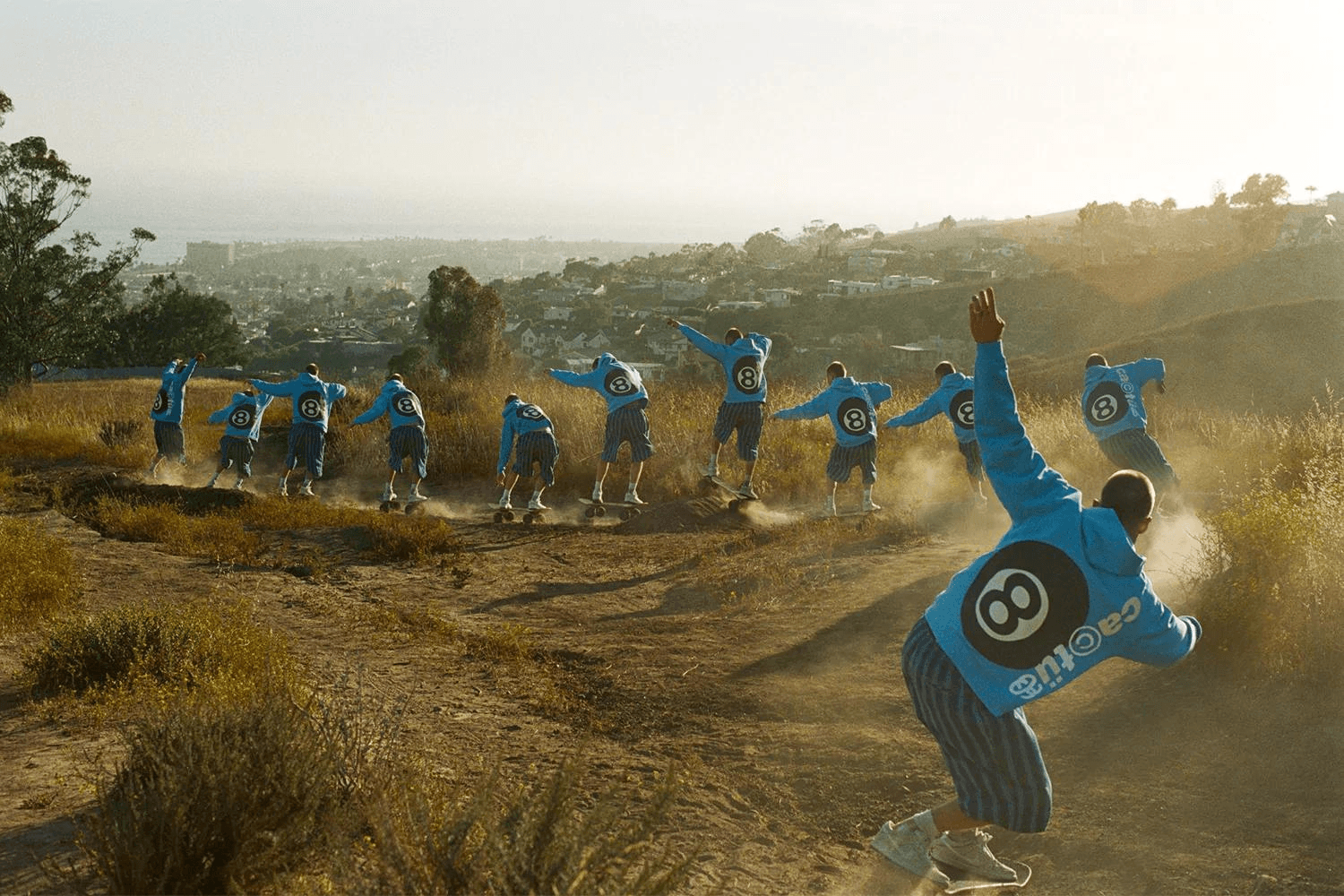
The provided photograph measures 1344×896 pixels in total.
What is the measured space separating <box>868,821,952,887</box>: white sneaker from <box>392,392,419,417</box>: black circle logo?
37.2 ft

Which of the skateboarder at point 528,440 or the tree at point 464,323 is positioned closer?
the skateboarder at point 528,440

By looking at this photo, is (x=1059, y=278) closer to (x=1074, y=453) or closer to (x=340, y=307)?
(x=1074, y=453)

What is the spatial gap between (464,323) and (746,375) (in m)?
19.9

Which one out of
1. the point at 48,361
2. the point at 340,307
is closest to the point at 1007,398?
the point at 48,361

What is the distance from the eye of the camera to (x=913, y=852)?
432cm

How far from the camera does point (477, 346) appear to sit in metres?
30.7

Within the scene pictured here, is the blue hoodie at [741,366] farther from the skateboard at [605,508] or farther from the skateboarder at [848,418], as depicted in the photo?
the skateboard at [605,508]

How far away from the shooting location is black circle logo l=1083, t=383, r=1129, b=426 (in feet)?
33.1

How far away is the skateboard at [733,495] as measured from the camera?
45.1 feet

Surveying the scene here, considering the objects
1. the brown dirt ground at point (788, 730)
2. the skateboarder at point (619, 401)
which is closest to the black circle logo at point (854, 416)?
the skateboarder at point (619, 401)

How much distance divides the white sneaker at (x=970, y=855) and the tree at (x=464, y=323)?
85.5ft

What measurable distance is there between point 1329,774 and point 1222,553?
8.95 ft

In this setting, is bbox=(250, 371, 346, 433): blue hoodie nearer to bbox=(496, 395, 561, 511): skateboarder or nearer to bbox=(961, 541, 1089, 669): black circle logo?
bbox=(496, 395, 561, 511): skateboarder

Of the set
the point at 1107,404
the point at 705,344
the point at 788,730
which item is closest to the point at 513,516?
the point at 705,344
